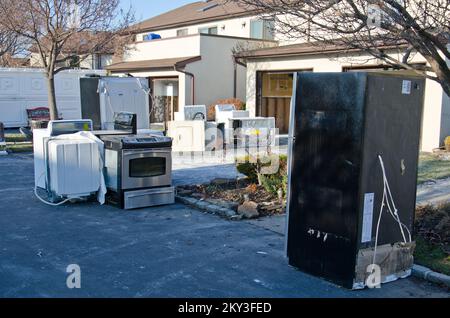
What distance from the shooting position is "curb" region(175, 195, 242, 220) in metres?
8.07

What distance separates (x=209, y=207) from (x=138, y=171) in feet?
4.45

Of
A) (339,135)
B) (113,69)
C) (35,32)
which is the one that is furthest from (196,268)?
(113,69)

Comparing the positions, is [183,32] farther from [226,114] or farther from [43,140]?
[43,140]

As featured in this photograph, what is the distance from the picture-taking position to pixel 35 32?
15.0 meters

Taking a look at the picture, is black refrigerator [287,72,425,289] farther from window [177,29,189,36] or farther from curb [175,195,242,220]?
window [177,29,189,36]

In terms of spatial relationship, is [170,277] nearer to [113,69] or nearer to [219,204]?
[219,204]

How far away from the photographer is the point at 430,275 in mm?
5449

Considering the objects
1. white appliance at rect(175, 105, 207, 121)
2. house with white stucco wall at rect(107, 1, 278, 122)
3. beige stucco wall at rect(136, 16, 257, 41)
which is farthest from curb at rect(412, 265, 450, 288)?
beige stucco wall at rect(136, 16, 257, 41)

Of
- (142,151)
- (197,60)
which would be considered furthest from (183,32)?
(142,151)

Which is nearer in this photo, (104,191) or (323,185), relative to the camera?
(323,185)

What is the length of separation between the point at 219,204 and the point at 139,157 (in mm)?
1565

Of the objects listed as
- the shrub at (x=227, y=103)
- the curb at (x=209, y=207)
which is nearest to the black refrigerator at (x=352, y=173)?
the curb at (x=209, y=207)
